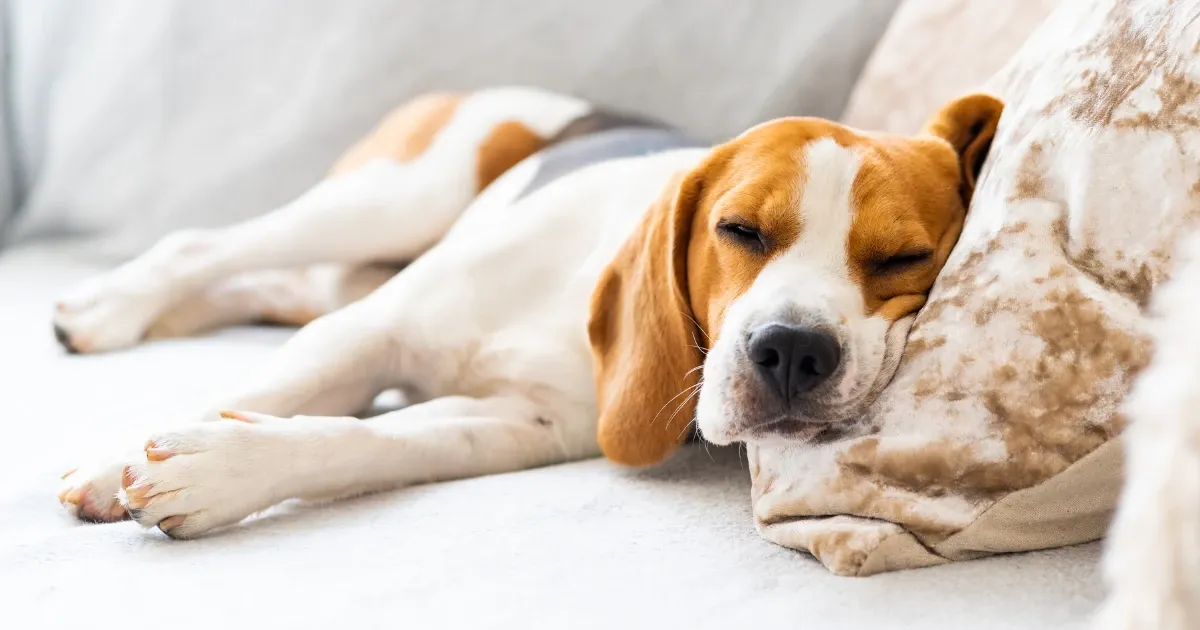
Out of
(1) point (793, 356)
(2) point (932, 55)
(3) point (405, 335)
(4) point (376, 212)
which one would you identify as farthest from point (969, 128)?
(4) point (376, 212)

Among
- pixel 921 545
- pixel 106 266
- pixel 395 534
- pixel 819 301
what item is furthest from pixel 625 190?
pixel 106 266

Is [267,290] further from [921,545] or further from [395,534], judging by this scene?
[921,545]

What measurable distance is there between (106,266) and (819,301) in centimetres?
261

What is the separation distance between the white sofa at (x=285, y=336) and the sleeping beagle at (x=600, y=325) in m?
0.08

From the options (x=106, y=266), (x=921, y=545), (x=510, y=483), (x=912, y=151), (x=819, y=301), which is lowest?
(x=106, y=266)

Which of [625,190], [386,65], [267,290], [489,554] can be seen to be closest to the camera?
[489,554]

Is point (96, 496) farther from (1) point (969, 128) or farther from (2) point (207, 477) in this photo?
(1) point (969, 128)

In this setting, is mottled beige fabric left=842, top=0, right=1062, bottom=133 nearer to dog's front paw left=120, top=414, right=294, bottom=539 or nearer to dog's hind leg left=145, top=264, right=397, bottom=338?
dog's hind leg left=145, top=264, right=397, bottom=338

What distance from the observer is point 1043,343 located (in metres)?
1.26

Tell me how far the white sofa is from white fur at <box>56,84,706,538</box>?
0.07 metres

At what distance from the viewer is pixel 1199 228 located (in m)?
1.16

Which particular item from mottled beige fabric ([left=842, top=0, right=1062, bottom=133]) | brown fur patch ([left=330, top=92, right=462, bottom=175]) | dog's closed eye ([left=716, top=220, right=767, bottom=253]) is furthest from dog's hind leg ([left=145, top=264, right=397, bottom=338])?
dog's closed eye ([left=716, top=220, right=767, bottom=253])

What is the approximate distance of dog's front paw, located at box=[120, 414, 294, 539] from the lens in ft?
4.97

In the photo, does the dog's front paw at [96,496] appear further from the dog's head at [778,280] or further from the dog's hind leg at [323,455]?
the dog's head at [778,280]
